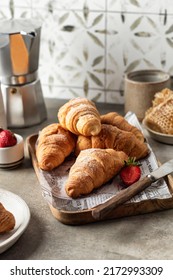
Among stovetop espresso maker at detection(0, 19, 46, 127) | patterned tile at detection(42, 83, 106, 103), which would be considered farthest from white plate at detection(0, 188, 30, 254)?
patterned tile at detection(42, 83, 106, 103)

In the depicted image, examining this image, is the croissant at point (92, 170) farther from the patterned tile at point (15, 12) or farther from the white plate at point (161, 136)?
the patterned tile at point (15, 12)

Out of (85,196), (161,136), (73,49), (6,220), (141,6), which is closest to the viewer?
(6,220)

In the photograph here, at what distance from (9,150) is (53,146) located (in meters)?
0.11

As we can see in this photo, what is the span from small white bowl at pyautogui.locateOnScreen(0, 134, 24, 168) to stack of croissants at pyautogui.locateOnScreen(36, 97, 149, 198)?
0.05m

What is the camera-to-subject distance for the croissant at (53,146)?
125cm

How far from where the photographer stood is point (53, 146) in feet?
4.17

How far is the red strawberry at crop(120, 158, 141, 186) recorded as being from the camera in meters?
1.19

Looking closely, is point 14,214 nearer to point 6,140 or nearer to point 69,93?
point 6,140

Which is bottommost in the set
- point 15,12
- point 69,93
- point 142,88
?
point 69,93

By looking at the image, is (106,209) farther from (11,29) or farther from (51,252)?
(11,29)

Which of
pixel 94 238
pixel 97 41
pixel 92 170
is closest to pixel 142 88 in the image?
pixel 97 41

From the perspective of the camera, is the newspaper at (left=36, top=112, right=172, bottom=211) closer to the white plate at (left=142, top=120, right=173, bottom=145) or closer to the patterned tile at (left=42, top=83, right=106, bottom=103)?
the white plate at (left=142, top=120, right=173, bottom=145)

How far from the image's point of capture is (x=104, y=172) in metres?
1.18

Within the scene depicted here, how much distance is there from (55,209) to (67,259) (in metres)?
0.13
